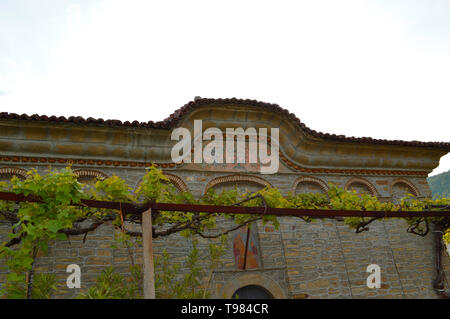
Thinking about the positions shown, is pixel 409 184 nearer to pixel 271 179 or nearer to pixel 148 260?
pixel 271 179

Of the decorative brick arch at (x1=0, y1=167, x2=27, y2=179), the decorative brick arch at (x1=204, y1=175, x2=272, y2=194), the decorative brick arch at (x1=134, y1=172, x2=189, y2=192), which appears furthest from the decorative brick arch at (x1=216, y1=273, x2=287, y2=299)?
the decorative brick arch at (x1=0, y1=167, x2=27, y2=179)

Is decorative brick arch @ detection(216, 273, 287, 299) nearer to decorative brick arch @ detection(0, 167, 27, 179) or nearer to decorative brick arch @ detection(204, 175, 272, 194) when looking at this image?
decorative brick arch @ detection(204, 175, 272, 194)

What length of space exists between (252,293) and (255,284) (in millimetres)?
214

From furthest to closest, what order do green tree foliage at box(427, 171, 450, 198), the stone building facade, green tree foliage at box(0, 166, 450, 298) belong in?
green tree foliage at box(427, 171, 450, 198), the stone building facade, green tree foliage at box(0, 166, 450, 298)

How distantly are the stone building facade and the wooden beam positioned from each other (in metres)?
2.14

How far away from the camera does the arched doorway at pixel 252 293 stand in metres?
6.64

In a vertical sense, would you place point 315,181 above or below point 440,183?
below

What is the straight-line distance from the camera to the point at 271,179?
801 centimetres

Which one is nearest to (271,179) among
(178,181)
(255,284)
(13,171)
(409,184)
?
(178,181)

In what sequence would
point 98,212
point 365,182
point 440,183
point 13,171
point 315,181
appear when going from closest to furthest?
point 98,212 < point 13,171 < point 315,181 < point 365,182 < point 440,183

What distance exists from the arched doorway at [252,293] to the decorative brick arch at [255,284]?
0.41 feet

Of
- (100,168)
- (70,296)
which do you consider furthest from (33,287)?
(100,168)

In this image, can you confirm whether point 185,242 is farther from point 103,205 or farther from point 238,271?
point 103,205

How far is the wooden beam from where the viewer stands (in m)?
3.75
